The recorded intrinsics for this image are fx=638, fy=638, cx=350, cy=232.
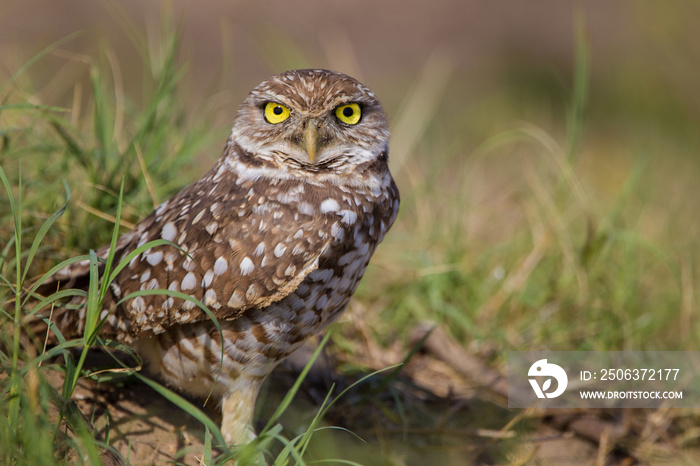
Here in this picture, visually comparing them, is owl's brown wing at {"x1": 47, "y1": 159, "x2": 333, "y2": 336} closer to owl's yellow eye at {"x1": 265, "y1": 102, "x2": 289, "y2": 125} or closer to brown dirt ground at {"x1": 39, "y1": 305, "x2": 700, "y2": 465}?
owl's yellow eye at {"x1": 265, "y1": 102, "x2": 289, "y2": 125}

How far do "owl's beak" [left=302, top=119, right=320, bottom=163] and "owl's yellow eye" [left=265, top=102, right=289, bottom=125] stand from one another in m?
0.11

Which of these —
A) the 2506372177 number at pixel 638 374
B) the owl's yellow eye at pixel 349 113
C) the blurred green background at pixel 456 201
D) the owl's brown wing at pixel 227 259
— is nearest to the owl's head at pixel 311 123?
the owl's yellow eye at pixel 349 113

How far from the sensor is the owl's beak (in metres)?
2.29

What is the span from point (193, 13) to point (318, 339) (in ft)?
29.0

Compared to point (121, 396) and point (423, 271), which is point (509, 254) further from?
point (121, 396)

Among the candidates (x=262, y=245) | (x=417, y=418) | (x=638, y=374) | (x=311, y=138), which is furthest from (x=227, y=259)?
(x=638, y=374)

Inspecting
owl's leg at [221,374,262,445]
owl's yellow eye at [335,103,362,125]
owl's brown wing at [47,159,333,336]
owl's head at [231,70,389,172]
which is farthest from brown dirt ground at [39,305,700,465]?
owl's yellow eye at [335,103,362,125]

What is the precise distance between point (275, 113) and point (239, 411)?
3.71 feet

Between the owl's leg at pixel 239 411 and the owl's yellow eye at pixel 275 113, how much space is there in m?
0.97

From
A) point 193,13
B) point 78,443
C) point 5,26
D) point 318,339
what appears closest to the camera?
point 78,443

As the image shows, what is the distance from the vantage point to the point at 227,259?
7.29 feet

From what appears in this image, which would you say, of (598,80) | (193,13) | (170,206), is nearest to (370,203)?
(170,206)

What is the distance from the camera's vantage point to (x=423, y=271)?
3.47m

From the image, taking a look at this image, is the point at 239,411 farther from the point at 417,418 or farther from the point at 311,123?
the point at 311,123
